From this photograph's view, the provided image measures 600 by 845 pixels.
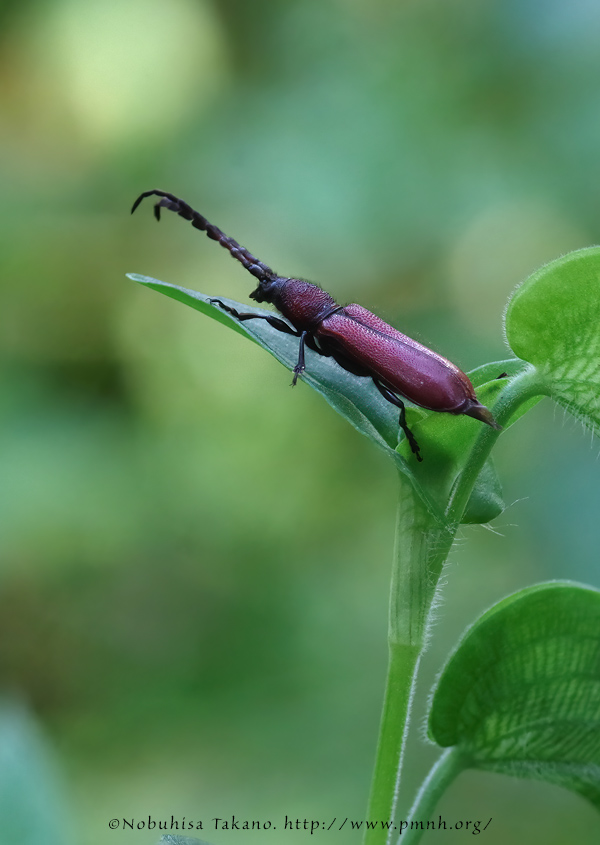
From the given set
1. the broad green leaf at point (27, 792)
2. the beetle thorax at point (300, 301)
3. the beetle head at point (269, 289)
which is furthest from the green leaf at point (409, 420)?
the broad green leaf at point (27, 792)

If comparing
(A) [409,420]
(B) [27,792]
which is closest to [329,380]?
(A) [409,420]

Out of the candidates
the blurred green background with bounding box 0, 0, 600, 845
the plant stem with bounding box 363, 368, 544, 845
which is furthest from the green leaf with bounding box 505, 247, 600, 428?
the blurred green background with bounding box 0, 0, 600, 845

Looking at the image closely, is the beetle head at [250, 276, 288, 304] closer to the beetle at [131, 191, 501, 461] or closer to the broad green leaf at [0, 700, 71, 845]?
the beetle at [131, 191, 501, 461]

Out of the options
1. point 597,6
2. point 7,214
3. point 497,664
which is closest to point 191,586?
point 7,214

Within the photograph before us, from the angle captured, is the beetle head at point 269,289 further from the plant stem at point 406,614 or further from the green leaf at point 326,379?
the plant stem at point 406,614

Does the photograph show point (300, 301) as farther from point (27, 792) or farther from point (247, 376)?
point (247, 376)

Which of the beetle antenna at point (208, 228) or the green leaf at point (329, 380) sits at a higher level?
the beetle antenna at point (208, 228)
